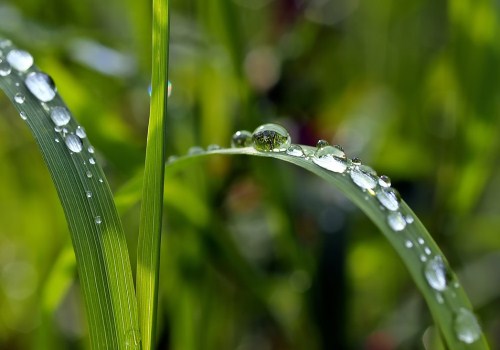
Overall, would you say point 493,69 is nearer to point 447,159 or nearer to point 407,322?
point 447,159

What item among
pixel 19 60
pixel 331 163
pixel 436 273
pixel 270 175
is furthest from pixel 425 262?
pixel 270 175

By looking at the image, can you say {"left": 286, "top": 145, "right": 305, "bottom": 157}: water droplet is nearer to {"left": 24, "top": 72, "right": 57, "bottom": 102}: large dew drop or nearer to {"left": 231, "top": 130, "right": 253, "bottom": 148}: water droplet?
{"left": 231, "top": 130, "right": 253, "bottom": 148}: water droplet

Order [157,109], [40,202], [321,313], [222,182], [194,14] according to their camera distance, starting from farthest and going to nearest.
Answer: [194,14]
[40,202]
[222,182]
[321,313]
[157,109]

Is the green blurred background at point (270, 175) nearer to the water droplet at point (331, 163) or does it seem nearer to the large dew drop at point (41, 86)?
the large dew drop at point (41, 86)

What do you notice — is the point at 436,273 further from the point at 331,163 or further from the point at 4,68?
the point at 4,68

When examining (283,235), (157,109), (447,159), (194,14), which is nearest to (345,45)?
(194,14)

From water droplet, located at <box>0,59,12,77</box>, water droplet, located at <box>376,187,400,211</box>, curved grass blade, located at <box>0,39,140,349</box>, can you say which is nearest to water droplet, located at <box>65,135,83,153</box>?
curved grass blade, located at <box>0,39,140,349</box>
